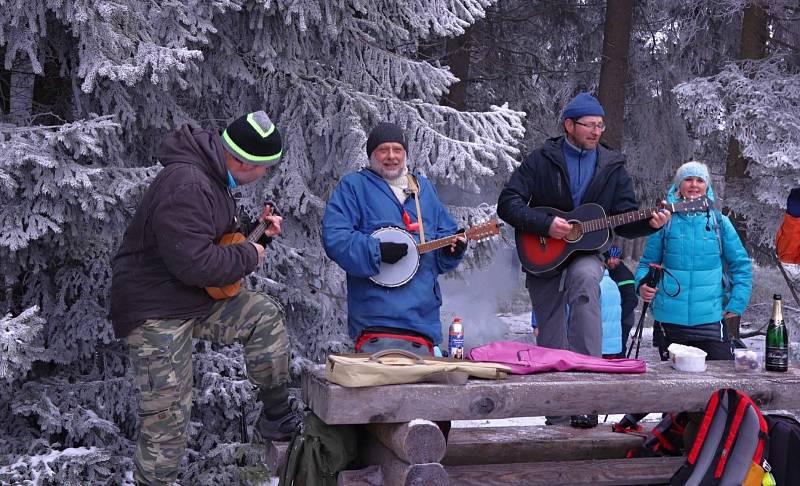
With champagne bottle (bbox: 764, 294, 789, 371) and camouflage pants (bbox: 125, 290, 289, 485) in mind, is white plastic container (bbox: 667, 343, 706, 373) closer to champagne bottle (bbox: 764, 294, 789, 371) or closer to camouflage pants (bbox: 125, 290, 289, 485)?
champagne bottle (bbox: 764, 294, 789, 371)

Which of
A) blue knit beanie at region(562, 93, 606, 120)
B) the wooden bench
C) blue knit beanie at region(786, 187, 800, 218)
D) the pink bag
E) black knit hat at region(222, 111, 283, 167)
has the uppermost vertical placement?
Result: blue knit beanie at region(562, 93, 606, 120)

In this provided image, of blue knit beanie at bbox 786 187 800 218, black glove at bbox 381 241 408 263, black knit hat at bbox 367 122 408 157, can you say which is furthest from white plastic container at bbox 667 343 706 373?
black knit hat at bbox 367 122 408 157

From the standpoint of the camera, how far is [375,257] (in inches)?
197

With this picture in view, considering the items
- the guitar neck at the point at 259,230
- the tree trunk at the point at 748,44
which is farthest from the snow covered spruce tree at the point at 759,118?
the guitar neck at the point at 259,230

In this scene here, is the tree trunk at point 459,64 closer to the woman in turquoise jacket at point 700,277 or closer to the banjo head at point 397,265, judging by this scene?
the woman in turquoise jacket at point 700,277

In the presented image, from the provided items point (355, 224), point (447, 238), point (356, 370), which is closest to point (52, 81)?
point (355, 224)

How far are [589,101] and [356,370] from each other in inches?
108

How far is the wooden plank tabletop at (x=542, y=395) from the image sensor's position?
12.8 ft

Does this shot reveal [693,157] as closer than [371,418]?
No

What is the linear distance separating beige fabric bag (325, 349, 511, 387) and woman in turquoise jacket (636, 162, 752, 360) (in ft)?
7.87

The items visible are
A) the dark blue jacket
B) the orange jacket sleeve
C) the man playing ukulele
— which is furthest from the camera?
the dark blue jacket

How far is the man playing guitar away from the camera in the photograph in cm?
537

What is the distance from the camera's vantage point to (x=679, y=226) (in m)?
6.16

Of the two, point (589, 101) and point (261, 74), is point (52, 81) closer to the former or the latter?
point (261, 74)
